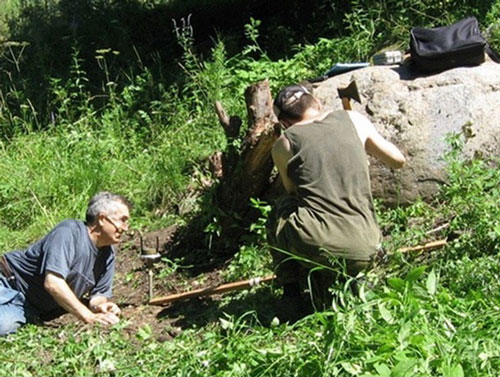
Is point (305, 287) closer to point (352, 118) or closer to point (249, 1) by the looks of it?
point (352, 118)

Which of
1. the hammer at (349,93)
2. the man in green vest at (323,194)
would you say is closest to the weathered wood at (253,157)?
the hammer at (349,93)

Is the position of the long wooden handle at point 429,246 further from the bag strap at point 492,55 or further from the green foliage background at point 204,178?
the bag strap at point 492,55

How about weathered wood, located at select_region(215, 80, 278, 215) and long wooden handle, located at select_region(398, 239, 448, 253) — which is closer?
long wooden handle, located at select_region(398, 239, 448, 253)

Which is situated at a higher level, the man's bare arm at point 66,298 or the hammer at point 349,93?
the hammer at point 349,93

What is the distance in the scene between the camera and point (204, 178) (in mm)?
7086

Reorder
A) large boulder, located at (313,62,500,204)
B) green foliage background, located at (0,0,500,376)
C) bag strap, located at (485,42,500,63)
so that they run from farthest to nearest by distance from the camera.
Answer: bag strap, located at (485,42,500,63) < large boulder, located at (313,62,500,204) < green foliage background, located at (0,0,500,376)

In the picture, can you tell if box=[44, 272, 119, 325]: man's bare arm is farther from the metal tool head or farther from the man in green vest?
the metal tool head

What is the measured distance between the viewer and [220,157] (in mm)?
6789

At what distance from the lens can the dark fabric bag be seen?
6797 mm

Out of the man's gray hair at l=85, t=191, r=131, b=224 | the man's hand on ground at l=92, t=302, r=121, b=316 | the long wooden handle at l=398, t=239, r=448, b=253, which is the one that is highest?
the man's gray hair at l=85, t=191, r=131, b=224

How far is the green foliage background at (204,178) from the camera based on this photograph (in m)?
3.96

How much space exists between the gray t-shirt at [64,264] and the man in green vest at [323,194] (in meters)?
1.24

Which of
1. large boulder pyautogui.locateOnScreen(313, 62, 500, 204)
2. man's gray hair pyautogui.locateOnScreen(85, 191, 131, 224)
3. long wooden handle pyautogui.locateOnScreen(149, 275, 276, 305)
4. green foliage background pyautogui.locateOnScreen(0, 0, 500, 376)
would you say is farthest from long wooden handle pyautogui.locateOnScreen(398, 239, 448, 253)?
man's gray hair pyautogui.locateOnScreen(85, 191, 131, 224)

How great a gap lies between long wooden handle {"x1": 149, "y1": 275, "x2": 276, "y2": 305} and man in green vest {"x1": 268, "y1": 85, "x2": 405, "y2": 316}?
1.45 ft
